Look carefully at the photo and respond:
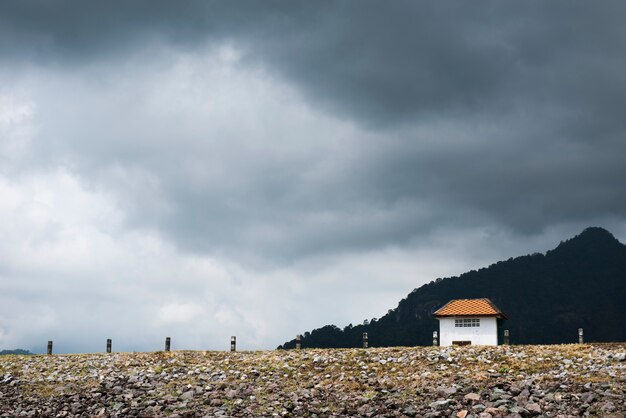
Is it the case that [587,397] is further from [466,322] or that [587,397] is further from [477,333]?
[466,322]

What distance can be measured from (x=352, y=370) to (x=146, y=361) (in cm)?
1567

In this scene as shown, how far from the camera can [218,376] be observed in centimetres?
4359

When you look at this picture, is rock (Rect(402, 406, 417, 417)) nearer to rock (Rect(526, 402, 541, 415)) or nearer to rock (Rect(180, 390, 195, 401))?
rock (Rect(526, 402, 541, 415))

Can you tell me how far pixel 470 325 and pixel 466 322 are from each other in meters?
0.43

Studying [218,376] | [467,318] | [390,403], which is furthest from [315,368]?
[467,318]

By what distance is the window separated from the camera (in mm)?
58725

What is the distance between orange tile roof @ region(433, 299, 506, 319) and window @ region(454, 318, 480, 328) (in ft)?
2.09

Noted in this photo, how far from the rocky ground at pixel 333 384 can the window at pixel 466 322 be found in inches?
436

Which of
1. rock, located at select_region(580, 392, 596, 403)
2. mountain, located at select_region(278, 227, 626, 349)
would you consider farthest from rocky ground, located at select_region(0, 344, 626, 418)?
mountain, located at select_region(278, 227, 626, 349)

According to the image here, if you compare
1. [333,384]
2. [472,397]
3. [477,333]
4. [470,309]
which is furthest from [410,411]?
[470,309]

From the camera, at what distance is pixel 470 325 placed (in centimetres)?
5881

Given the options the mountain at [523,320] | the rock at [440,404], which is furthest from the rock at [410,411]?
the mountain at [523,320]

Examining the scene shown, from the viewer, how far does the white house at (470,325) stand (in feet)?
191

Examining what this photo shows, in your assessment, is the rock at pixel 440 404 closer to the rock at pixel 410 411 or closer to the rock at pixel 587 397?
the rock at pixel 410 411
